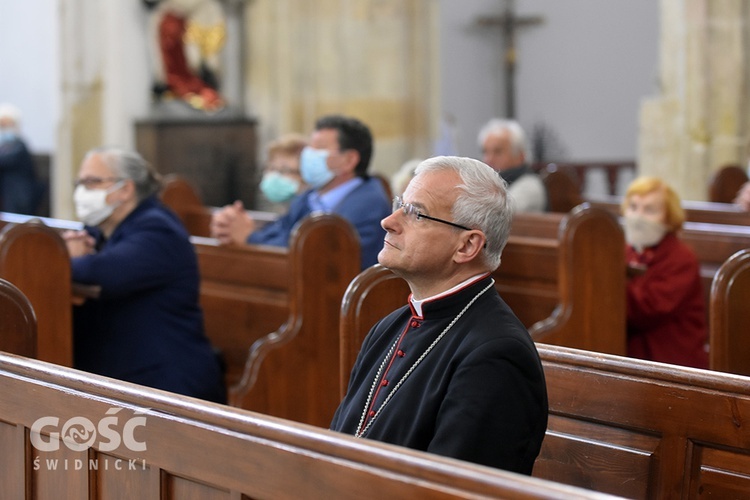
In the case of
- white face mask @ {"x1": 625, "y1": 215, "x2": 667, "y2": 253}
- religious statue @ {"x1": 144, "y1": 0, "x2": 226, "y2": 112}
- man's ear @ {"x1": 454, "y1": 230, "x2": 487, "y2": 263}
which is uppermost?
religious statue @ {"x1": 144, "y1": 0, "x2": 226, "y2": 112}

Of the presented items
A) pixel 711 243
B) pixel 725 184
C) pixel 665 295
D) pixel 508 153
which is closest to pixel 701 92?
pixel 725 184

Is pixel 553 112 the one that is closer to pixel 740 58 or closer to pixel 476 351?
pixel 740 58

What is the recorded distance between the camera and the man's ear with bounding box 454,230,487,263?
2.19 m

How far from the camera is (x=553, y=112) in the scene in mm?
13398

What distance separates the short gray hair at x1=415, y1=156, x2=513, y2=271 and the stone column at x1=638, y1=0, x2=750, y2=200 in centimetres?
619

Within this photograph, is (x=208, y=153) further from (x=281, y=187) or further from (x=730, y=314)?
(x=730, y=314)

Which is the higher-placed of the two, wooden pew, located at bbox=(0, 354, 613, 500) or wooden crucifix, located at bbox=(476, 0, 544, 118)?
wooden crucifix, located at bbox=(476, 0, 544, 118)

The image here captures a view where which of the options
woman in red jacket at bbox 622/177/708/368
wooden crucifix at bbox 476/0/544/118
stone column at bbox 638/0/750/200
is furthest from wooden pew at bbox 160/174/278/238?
wooden crucifix at bbox 476/0/544/118

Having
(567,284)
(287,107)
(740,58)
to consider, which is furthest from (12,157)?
(567,284)

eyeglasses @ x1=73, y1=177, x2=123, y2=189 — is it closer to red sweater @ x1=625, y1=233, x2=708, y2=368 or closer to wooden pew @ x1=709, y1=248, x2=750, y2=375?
red sweater @ x1=625, y1=233, x2=708, y2=368

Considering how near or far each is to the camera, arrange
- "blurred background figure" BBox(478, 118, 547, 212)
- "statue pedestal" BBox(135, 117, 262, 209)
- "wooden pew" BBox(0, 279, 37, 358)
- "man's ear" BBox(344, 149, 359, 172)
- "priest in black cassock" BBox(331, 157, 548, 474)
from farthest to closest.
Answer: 1. "statue pedestal" BBox(135, 117, 262, 209)
2. "blurred background figure" BBox(478, 118, 547, 212)
3. "man's ear" BBox(344, 149, 359, 172)
4. "wooden pew" BBox(0, 279, 37, 358)
5. "priest in black cassock" BBox(331, 157, 548, 474)

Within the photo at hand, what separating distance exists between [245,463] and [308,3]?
8119 millimetres

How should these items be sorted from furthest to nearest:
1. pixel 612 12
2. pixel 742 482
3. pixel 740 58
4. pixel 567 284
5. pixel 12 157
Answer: pixel 612 12, pixel 12 157, pixel 740 58, pixel 567 284, pixel 742 482

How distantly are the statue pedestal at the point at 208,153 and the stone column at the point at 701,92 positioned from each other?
3.36 metres
